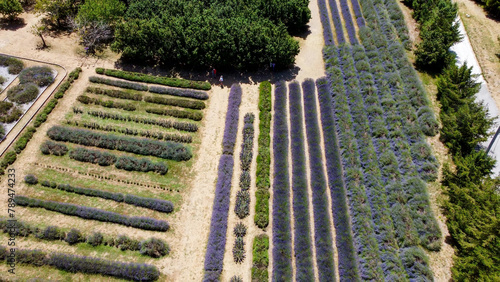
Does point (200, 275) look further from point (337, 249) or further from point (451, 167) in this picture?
point (451, 167)

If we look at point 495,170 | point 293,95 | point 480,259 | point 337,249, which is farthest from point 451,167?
point 293,95

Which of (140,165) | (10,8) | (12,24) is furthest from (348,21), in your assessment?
(12,24)

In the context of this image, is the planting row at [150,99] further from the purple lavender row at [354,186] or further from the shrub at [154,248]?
the shrub at [154,248]

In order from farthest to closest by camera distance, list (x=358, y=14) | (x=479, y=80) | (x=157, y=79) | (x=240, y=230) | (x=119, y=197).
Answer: (x=358, y=14) < (x=479, y=80) < (x=157, y=79) < (x=119, y=197) < (x=240, y=230)

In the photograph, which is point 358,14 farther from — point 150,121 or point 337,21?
point 150,121

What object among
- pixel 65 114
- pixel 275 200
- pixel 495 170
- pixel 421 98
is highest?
pixel 421 98

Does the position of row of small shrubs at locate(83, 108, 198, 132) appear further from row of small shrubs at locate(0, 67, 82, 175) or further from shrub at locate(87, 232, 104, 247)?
shrub at locate(87, 232, 104, 247)
